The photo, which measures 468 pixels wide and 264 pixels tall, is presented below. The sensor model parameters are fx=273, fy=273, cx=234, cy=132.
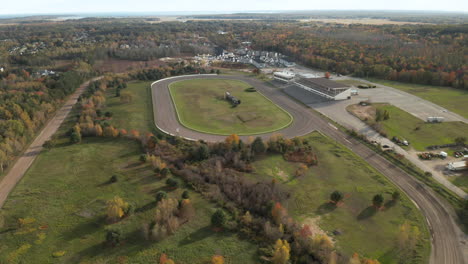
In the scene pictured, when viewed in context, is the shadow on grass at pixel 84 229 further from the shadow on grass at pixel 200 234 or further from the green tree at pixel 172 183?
the shadow on grass at pixel 200 234

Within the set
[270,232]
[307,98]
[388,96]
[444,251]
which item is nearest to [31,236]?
[270,232]

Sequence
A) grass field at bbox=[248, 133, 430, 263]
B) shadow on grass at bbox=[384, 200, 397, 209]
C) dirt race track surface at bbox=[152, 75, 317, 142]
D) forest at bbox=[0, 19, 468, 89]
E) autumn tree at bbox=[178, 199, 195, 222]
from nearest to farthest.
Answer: grass field at bbox=[248, 133, 430, 263] → autumn tree at bbox=[178, 199, 195, 222] → shadow on grass at bbox=[384, 200, 397, 209] → dirt race track surface at bbox=[152, 75, 317, 142] → forest at bbox=[0, 19, 468, 89]

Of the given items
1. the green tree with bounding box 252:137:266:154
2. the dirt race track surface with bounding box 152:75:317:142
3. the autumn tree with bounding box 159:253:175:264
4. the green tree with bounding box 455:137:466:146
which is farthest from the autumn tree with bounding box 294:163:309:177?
the green tree with bounding box 455:137:466:146

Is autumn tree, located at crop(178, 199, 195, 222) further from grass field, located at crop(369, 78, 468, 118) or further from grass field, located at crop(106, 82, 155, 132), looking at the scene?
grass field, located at crop(369, 78, 468, 118)

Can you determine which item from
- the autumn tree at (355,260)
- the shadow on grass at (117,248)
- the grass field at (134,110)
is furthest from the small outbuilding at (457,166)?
the grass field at (134,110)

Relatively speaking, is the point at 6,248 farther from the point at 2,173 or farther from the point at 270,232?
the point at 270,232

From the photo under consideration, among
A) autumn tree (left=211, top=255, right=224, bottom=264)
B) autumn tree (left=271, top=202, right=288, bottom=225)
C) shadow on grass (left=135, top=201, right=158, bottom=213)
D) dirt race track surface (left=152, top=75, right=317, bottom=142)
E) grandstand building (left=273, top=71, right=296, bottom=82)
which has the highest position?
grandstand building (left=273, top=71, right=296, bottom=82)
